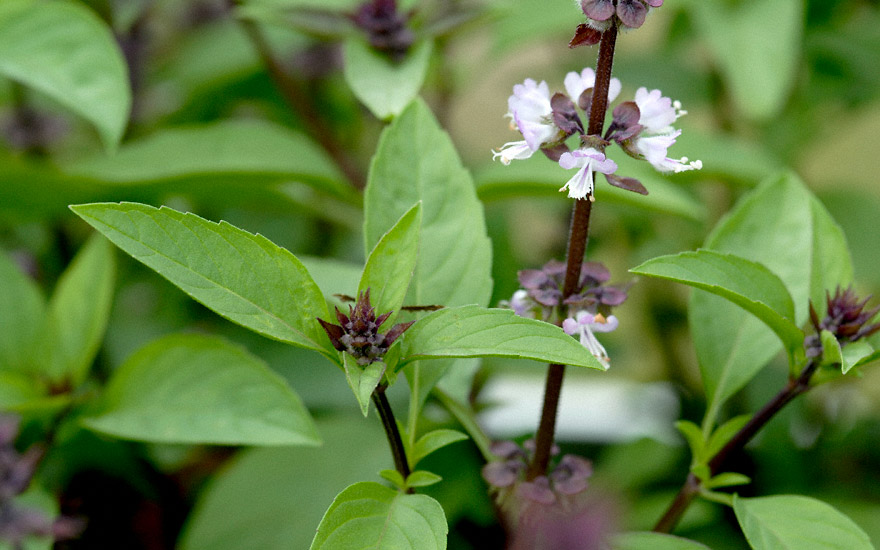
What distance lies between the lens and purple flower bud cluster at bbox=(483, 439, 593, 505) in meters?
0.43

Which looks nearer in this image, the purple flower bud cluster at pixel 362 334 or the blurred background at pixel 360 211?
the purple flower bud cluster at pixel 362 334

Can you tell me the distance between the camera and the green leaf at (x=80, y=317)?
641mm

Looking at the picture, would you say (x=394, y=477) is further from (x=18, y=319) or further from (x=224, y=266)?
(x=18, y=319)

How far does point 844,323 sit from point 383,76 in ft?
1.28

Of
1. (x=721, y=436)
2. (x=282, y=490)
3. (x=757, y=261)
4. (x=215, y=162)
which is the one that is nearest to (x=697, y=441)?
(x=721, y=436)

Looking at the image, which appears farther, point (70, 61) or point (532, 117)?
point (70, 61)

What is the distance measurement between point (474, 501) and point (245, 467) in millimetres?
204

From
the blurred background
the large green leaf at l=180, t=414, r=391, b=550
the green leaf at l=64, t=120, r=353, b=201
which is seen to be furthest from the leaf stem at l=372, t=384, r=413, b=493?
the green leaf at l=64, t=120, r=353, b=201

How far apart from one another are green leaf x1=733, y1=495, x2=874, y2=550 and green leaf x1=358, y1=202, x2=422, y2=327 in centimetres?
22

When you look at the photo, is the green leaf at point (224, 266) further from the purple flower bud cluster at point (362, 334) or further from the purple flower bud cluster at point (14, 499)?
the purple flower bud cluster at point (14, 499)

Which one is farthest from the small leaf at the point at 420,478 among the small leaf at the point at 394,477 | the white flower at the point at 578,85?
the white flower at the point at 578,85

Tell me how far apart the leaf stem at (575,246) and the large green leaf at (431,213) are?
0.22 ft

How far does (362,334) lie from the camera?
409 mm

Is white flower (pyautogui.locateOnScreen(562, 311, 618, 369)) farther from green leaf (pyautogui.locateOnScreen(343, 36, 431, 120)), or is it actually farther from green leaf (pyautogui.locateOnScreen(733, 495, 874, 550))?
green leaf (pyautogui.locateOnScreen(343, 36, 431, 120))
